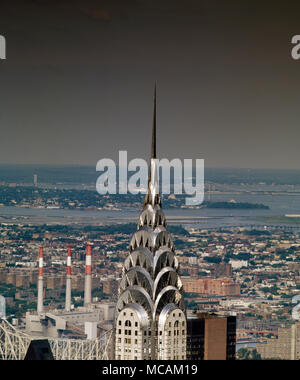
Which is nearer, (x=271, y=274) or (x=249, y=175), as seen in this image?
(x=249, y=175)

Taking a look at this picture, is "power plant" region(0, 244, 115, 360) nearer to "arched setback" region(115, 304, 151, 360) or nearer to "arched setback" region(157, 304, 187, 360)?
"arched setback" region(157, 304, 187, 360)

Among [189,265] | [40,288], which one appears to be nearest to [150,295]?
[189,265]

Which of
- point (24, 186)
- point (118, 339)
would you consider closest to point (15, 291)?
point (24, 186)

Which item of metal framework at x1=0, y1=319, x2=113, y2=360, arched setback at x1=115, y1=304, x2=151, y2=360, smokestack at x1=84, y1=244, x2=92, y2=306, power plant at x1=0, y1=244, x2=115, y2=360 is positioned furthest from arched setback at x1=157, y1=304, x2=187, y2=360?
smokestack at x1=84, y1=244, x2=92, y2=306

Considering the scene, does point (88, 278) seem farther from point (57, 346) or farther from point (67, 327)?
point (57, 346)

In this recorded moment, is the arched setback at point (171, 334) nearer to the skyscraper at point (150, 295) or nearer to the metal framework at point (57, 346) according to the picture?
the skyscraper at point (150, 295)
